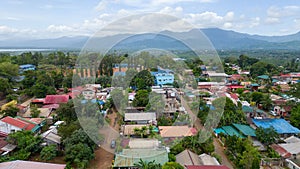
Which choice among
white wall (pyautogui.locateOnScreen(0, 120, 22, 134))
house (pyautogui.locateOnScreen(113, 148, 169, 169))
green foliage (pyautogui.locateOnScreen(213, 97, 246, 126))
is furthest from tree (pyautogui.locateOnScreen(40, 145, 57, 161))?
green foliage (pyautogui.locateOnScreen(213, 97, 246, 126))

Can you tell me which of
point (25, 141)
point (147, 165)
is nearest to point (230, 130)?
point (147, 165)

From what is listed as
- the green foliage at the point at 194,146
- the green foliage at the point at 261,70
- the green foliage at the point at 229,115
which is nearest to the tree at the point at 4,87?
the green foliage at the point at 194,146

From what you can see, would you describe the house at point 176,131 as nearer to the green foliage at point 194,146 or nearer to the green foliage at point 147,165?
the green foliage at point 194,146

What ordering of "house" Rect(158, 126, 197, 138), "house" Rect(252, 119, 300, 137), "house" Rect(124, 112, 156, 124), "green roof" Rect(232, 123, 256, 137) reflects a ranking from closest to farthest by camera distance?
"house" Rect(158, 126, 197, 138)
"green roof" Rect(232, 123, 256, 137)
"house" Rect(252, 119, 300, 137)
"house" Rect(124, 112, 156, 124)

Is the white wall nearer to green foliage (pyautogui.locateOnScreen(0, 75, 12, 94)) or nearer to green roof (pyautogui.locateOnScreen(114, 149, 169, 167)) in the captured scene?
green roof (pyautogui.locateOnScreen(114, 149, 169, 167))

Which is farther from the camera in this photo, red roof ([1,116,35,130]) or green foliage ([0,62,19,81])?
green foliage ([0,62,19,81])

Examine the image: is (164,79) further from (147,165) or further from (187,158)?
(147,165)
